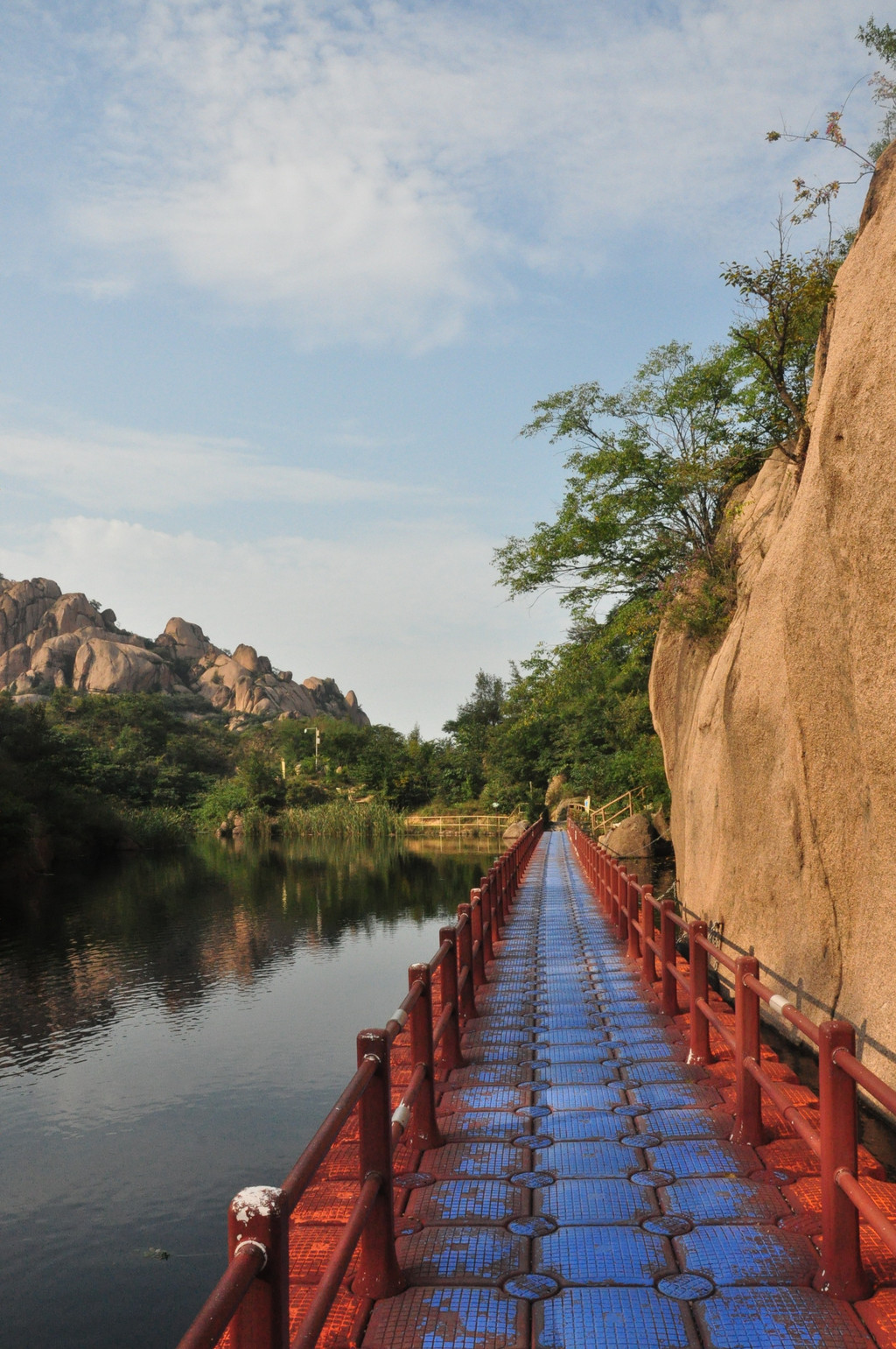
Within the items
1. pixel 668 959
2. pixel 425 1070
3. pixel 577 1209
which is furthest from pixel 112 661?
pixel 577 1209

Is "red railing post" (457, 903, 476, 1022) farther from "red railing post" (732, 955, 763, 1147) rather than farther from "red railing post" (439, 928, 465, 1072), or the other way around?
"red railing post" (732, 955, 763, 1147)

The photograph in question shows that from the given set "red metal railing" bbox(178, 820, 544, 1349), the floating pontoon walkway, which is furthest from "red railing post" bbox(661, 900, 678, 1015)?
"red metal railing" bbox(178, 820, 544, 1349)

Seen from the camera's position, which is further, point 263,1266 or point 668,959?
point 668,959

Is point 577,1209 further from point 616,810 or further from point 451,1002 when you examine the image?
point 616,810

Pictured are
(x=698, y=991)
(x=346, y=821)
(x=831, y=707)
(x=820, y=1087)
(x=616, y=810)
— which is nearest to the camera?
(x=820, y=1087)

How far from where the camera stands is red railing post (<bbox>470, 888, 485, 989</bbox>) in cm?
941

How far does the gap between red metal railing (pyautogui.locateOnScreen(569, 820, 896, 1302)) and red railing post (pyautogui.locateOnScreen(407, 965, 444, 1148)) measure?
150 centimetres

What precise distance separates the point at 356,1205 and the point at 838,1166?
1696 millimetres

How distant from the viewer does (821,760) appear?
8.09 m

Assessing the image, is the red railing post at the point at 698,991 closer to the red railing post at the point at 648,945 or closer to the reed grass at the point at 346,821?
the red railing post at the point at 648,945

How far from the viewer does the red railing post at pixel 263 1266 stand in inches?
83.0

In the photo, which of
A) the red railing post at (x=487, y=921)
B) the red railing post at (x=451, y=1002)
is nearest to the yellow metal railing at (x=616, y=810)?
the red railing post at (x=487, y=921)

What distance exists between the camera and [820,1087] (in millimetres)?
3457

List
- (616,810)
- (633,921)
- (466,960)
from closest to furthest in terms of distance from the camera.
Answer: (466,960) < (633,921) < (616,810)
